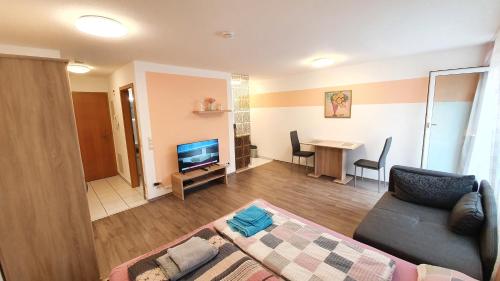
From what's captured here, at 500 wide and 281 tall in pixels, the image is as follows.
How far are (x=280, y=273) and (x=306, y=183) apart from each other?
3.04 m

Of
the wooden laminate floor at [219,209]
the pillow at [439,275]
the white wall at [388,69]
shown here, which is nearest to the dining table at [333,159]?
the wooden laminate floor at [219,209]

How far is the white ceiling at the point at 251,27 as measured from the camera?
1.66m

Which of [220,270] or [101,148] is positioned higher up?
[101,148]

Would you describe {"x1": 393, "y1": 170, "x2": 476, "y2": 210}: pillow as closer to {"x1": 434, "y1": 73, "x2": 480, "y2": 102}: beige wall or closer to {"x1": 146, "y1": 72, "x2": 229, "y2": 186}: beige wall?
{"x1": 434, "y1": 73, "x2": 480, "y2": 102}: beige wall

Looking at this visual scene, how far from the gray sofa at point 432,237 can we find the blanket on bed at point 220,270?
1175mm

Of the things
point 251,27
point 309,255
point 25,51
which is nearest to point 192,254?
point 309,255

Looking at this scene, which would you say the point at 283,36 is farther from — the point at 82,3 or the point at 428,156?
the point at 428,156

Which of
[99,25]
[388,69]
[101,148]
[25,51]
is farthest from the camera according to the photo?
[101,148]

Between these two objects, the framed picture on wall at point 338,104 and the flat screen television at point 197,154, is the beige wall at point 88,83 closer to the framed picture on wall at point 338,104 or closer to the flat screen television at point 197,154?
the flat screen television at point 197,154

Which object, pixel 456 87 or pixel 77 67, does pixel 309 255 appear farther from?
pixel 77 67

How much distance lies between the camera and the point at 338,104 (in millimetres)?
4609

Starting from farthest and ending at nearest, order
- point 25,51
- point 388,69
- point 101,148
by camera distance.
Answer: point 101,148 → point 388,69 → point 25,51

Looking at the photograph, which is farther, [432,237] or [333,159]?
[333,159]

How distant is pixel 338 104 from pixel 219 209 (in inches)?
137
